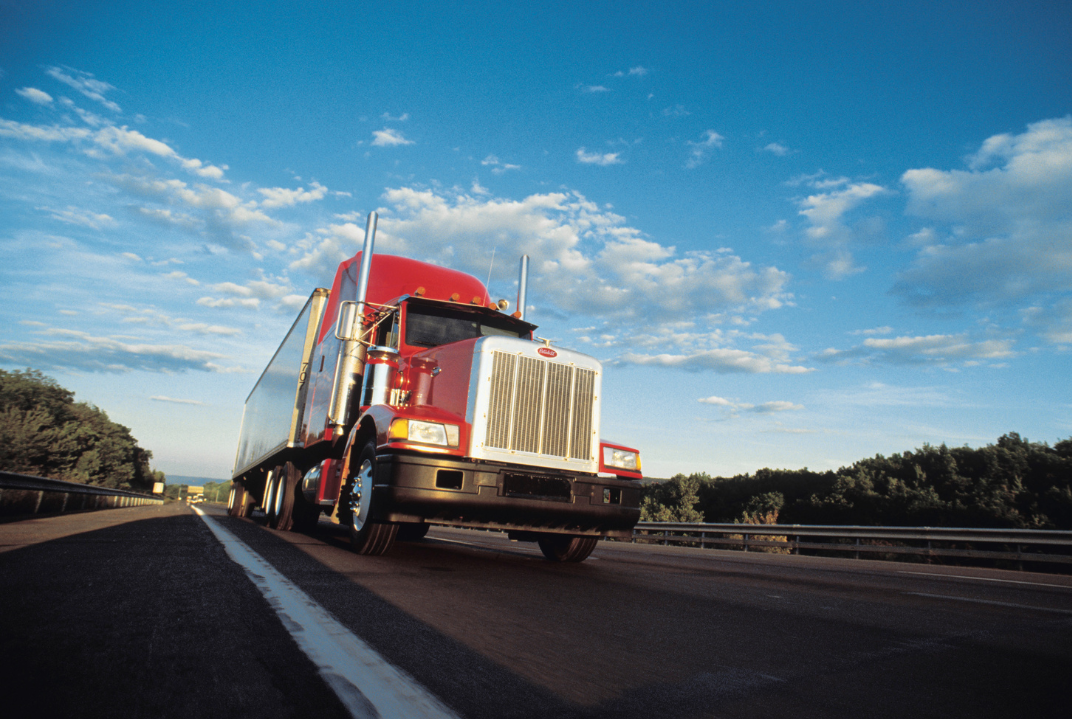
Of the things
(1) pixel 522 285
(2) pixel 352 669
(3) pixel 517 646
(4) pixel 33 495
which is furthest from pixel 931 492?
(4) pixel 33 495

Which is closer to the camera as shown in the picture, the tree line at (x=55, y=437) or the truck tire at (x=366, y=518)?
the truck tire at (x=366, y=518)

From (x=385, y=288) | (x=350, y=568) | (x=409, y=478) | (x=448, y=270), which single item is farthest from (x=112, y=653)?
(x=448, y=270)

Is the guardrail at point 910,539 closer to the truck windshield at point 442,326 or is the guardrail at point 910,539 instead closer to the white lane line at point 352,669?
the truck windshield at point 442,326

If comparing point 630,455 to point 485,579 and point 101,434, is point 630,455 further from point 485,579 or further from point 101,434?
point 101,434

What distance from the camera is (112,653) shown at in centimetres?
221

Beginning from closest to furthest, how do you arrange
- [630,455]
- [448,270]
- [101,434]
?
[630,455], [448,270], [101,434]

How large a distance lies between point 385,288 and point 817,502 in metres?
26.4

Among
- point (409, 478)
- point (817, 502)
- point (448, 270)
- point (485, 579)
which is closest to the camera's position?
point (485, 579)

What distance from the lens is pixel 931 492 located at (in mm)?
24344

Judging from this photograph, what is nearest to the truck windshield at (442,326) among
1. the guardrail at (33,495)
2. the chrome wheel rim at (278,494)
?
the chrome wheel rim at (278,494)

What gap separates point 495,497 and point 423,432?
928mm

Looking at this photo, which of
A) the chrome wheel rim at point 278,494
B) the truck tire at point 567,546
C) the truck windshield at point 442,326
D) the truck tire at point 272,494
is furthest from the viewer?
the truck tire at point 272,494

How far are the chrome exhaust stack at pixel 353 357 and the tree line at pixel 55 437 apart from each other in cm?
1975

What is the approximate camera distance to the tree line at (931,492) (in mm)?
21516
